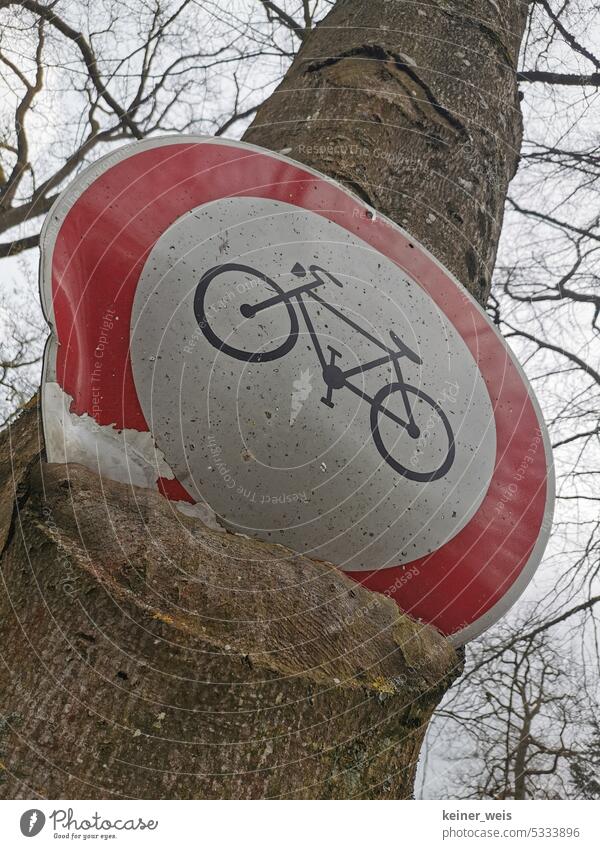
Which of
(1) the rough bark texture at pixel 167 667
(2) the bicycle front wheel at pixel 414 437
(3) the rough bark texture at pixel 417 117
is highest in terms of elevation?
(3) the rough bark texture at pixel 417 117

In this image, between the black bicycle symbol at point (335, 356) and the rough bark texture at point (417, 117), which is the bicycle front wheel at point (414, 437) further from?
the rough bark texture at point (417, 117)

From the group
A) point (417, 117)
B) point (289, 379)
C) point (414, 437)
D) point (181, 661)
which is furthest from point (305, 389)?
point (417, 117)

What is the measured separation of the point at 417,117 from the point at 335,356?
2.25 ft

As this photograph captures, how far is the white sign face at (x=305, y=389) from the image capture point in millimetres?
787

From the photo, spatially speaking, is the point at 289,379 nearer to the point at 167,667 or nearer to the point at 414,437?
the point at 414,437

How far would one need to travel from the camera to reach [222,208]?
→ 0.87m

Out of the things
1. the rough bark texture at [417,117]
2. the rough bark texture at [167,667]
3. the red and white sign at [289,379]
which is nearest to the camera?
the rough bark texture at [167,667]

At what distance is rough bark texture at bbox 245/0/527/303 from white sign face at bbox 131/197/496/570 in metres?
0.29

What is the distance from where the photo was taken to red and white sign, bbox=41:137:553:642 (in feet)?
2.48

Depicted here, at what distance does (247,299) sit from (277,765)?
19.0 inches

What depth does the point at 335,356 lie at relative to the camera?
2.79ft

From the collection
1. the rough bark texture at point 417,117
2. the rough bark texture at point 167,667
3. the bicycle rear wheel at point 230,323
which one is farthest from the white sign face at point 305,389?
the rough bark texture at point 417,117

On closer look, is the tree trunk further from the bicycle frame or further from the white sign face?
the bicycle frame
